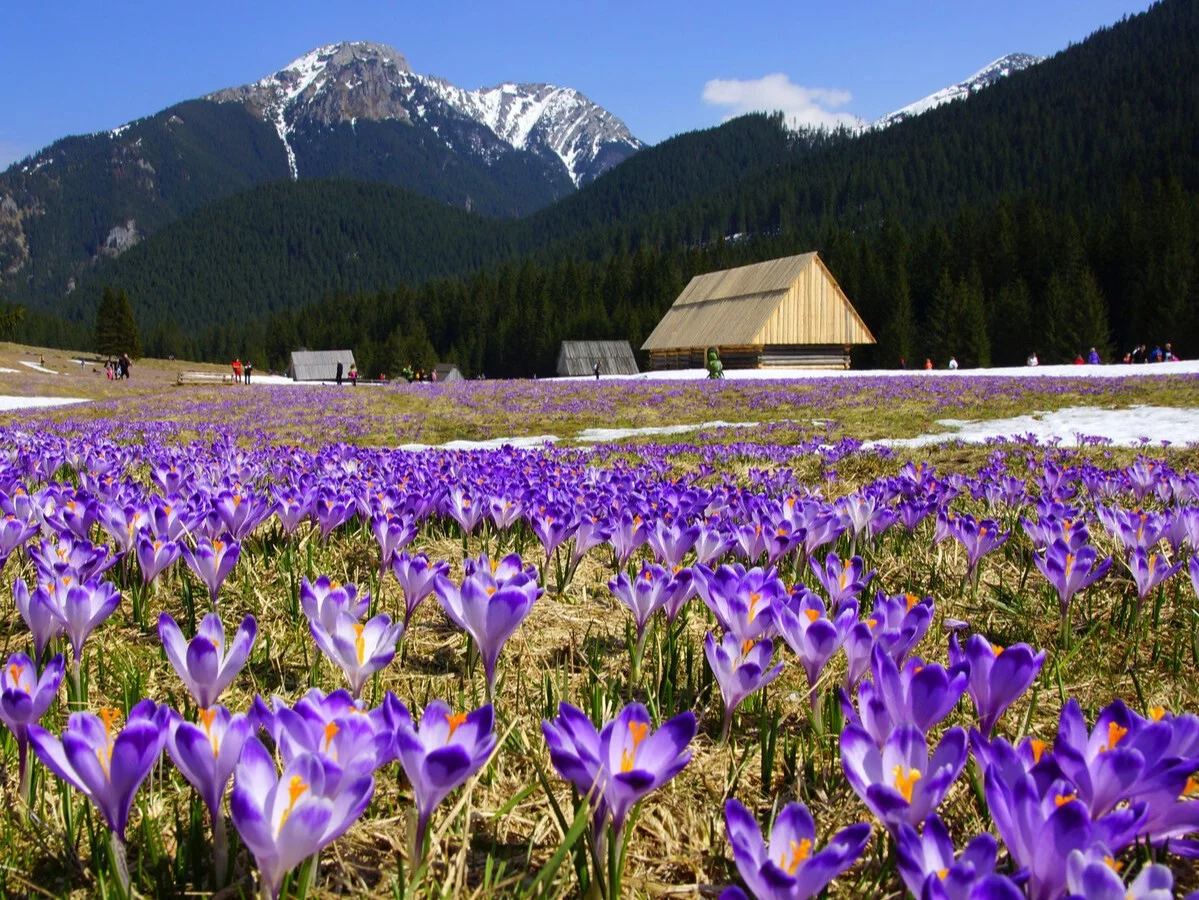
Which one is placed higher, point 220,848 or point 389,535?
point 389,535

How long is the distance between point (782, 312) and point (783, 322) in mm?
598

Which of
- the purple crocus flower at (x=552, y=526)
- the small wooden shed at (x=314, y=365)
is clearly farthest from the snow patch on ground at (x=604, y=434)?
the small wooden shed at (x=314, y=365)

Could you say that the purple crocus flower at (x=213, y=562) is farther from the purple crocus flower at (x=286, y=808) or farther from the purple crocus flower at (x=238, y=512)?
the purple crocus flower at (x=286, y=808)

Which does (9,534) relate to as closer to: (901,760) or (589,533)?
(589,533)

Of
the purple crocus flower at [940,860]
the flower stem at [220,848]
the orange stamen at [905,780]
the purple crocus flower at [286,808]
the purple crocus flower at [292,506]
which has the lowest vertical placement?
the flower stem at [220,848]

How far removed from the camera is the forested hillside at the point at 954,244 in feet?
203

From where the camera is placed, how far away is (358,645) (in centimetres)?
161

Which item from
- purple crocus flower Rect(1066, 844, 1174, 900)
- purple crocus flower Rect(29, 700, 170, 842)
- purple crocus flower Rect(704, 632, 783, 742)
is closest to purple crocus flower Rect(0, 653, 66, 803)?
purple crocus flower Rect(29, 700, 170, 842)

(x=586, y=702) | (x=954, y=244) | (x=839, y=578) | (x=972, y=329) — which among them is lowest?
(x=586, y=702)

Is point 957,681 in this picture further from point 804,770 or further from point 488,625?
point 488,625

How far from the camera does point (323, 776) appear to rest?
970 mm

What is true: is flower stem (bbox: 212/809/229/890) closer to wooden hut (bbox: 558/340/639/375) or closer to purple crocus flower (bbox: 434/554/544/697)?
purple crocus flower (bbox: 434/554/544/697)

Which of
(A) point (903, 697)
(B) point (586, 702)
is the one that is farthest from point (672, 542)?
(A) point (903, 697)

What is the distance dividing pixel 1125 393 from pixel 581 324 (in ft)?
240
